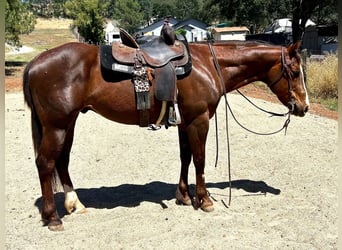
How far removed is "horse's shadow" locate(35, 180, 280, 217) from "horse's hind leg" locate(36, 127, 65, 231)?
15.4 inches

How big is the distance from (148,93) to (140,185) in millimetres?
1798

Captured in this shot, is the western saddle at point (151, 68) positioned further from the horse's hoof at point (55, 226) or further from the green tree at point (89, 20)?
the green tree at point (89, 20)

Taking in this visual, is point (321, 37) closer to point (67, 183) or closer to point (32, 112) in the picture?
point (67, 183)

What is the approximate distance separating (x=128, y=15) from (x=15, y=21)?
49.9 metres

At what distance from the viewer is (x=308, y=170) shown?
578 cm

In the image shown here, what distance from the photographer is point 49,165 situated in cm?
403

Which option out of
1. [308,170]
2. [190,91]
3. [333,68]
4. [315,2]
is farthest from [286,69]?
[315,2]

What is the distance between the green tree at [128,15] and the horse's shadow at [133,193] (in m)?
62.5

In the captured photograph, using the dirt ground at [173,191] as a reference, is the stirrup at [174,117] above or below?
above

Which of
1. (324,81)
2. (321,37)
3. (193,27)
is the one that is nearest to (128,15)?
(193,27)

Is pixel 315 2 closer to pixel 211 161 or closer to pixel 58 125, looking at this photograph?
pixel 211 161

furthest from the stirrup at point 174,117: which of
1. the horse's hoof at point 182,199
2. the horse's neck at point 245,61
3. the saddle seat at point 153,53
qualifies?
the horse's hoof at point 182,199

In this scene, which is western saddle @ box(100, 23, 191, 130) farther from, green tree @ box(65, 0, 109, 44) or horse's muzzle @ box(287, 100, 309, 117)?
green tree @ box(65, 0, 109, 44)

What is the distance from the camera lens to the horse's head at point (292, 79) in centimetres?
446
